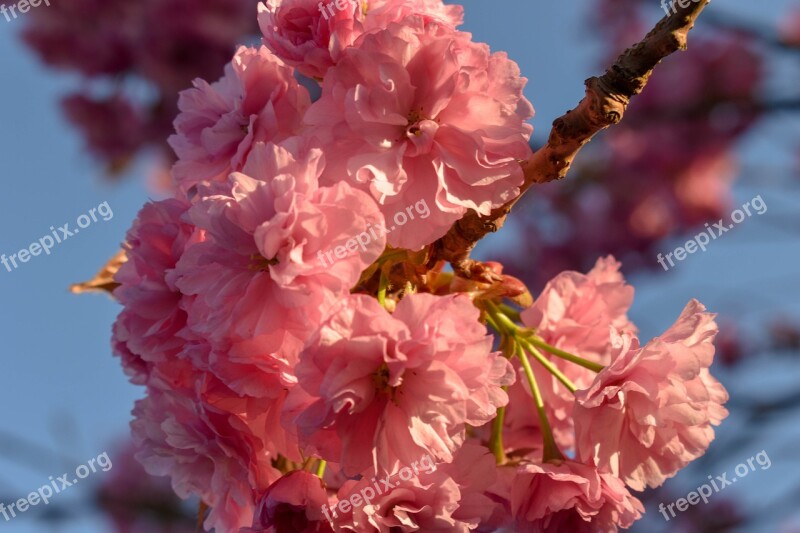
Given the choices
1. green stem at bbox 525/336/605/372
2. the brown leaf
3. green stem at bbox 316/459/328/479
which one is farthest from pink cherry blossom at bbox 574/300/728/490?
the brown leaf

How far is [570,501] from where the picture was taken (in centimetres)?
104

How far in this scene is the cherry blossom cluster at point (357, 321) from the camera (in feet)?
3.03

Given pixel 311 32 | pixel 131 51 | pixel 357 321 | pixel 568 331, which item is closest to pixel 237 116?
pixel 311 32

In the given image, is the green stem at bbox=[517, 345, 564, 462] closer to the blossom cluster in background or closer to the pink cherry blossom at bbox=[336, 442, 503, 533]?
the pink cherry blossom at bbox=[336, 442, 503, 533]

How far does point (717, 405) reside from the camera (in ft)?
3.68

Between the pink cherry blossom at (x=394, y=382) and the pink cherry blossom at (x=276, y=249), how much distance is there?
50 millimetres

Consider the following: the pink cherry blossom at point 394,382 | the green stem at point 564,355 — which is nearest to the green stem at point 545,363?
the green stem at point 564,355

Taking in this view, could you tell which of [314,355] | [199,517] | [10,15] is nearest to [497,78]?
[314,355]

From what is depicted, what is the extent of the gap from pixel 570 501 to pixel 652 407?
0.55 feet

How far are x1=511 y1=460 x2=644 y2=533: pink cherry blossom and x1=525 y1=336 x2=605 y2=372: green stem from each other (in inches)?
6.5

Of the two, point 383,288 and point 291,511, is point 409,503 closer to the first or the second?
point 291,511

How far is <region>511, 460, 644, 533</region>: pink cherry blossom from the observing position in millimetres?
1045

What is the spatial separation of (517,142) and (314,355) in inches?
15.6

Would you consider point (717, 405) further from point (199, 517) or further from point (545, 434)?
point (199, 517)
